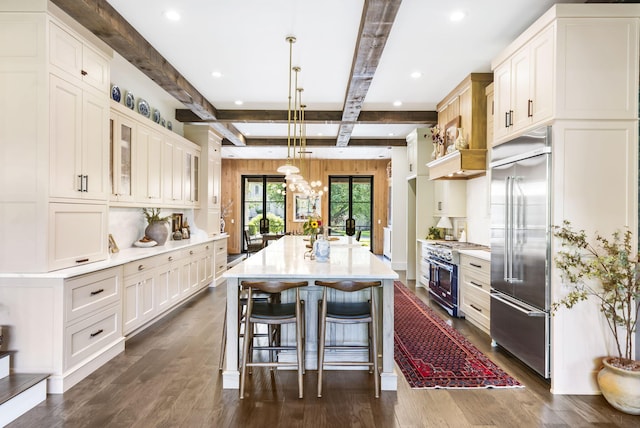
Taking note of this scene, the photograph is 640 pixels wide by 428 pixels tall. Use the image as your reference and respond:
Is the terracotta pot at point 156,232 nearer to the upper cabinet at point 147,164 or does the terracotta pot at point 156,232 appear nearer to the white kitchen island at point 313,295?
the upper cabinet at point 147,164

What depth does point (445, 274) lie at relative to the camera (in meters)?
5.11

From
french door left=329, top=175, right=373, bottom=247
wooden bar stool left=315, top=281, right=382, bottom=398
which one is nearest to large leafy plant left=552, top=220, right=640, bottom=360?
wooden bar stool left=315, top=281, right=382, bottom=398

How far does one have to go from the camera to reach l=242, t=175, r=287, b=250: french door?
11.8 m

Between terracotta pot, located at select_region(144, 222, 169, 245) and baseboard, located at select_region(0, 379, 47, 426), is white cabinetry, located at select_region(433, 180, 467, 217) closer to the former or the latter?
terracotta pot, located at select_region(144, 222, 169, 245)

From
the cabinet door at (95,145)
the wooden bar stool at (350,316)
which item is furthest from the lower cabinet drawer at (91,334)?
the wooden bar stool at (350,316)

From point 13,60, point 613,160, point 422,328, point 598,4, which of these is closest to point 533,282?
point 613,160

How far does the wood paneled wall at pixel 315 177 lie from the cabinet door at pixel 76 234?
8195mm

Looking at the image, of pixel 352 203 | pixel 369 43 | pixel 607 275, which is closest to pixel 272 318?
pixel 607 275

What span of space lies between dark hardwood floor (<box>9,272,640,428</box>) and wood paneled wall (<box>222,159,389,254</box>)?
834 cm

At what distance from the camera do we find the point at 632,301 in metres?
2.79

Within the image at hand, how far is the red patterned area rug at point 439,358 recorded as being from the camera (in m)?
3.00

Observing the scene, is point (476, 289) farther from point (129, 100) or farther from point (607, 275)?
point (129, 100)

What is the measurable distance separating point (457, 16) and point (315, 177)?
847cm

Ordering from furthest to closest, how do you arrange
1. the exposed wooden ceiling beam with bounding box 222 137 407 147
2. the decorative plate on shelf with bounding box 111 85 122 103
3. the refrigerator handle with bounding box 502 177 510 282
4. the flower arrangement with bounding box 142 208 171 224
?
the exposed wooden ceiling beam with bounding box 222 137 407 147
the flower arrangement with bounding box 142 208 171 224
the decorative plate on shelf with bounding box 111 85 122 103
the refrigerator handle with bounding box 502 177 510 282
